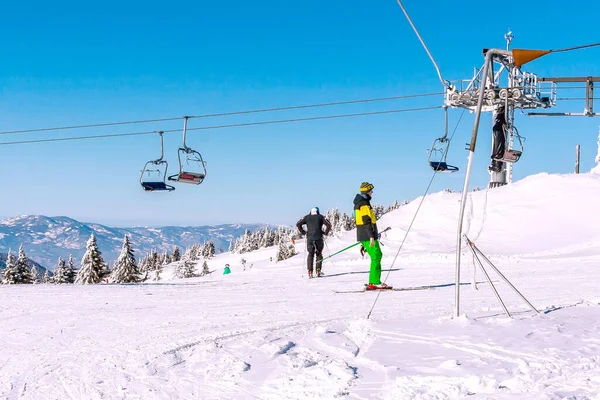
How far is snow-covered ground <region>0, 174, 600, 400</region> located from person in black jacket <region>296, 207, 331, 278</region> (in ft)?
7.75

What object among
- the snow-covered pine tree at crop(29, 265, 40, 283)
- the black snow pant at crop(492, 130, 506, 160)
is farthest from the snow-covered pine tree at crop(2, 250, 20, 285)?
the black snow pant at crop(492, 130, 506, 160)

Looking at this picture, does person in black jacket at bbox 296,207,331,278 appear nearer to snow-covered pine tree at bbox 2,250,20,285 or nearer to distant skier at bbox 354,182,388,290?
distant skier at bbox 354,182,388,290

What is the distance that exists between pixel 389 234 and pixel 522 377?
25.5 m

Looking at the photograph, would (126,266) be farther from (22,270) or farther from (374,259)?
(374,259)

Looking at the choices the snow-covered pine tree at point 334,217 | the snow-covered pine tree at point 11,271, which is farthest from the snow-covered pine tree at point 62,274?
the snow-covered pine tree at point 334,217

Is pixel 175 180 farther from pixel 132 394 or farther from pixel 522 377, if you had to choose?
pixel 522 377

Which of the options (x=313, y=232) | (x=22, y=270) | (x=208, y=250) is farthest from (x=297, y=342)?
(x=208, y=250)

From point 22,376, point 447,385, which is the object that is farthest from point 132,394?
point 447,385

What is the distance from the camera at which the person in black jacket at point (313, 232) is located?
1797 centimetres

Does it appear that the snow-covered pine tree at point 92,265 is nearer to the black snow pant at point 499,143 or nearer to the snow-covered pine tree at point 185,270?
the black snow pant at point 499,143

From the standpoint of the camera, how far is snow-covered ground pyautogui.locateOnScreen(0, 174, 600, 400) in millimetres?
5559

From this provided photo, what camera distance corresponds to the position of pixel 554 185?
1288 inches

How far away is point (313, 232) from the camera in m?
18.1

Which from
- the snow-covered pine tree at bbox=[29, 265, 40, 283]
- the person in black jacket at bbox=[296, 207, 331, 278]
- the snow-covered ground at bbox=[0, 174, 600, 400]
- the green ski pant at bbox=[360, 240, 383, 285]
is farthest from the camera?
the snow-covered pine tree at bbox=[29, 265, 40, 283]
